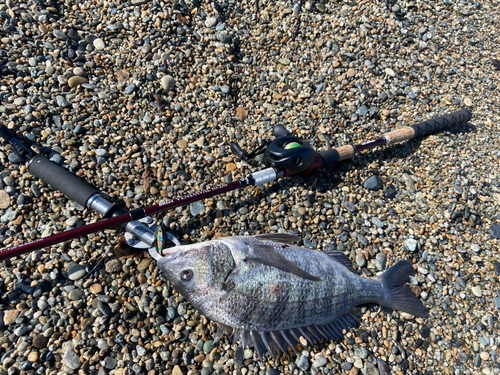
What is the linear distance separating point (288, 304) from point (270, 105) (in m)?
2.85

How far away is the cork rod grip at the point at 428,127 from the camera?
13.4 ft

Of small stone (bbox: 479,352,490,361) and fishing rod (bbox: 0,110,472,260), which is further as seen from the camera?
small stone (bbox: 479,352,490,361)

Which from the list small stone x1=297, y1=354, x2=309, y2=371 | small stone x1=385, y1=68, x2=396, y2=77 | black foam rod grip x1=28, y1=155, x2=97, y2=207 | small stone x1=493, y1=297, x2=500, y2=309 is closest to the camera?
small stone x1=297, y1=354, x2=309, y2=371

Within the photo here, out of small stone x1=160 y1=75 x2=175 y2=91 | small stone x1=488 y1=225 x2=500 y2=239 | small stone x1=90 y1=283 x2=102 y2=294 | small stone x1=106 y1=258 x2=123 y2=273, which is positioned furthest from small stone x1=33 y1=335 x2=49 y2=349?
small stone x1=488 y1=225 x2=500 y2=239

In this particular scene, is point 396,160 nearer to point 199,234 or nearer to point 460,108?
point 460,108

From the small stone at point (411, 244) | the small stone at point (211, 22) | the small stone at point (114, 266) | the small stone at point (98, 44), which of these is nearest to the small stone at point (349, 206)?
the small stone at point (411, 244)

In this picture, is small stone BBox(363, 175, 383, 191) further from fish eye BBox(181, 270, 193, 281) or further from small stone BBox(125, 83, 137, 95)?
small stone BBox(125, 83, 137, 95)

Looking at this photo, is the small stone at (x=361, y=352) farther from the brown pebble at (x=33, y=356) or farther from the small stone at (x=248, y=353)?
the brown pebble at (x=33, y=356)

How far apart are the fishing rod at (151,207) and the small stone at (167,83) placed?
1.32 meters

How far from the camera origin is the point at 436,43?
5297 mm

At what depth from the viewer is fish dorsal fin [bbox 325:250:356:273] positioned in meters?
3.22

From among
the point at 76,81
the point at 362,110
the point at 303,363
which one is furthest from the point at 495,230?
the point at 76,81

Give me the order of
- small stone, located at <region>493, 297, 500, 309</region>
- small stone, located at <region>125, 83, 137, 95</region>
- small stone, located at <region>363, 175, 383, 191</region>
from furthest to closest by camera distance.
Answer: small stone, located at <region>125, 83, 137, 95</region> → small stone, located at <region>363, 175, 383, 191</region> → small stone, located at <region>493, 297, 500, 309</region>

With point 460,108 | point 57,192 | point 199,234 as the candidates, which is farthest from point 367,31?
point 57,192
